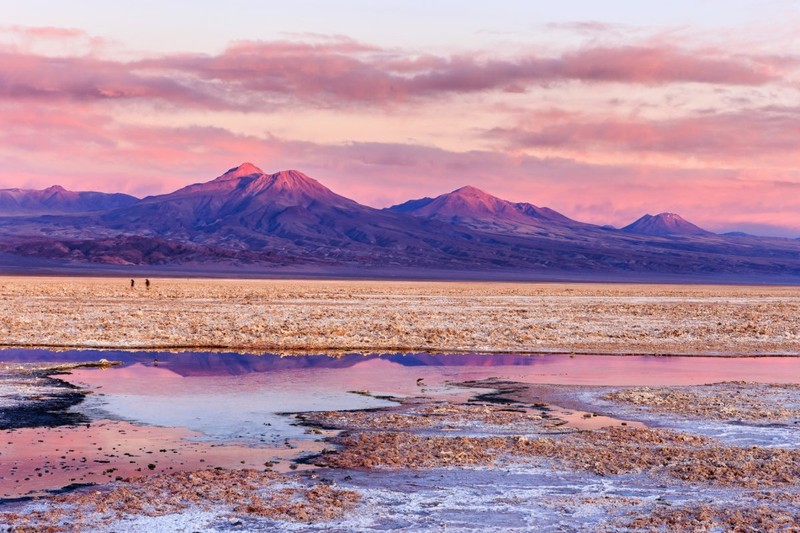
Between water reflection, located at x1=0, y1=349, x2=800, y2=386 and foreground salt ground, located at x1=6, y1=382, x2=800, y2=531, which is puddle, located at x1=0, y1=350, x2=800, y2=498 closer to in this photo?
water reflection, located at x1=0, y1=349, x2=800, y2=386

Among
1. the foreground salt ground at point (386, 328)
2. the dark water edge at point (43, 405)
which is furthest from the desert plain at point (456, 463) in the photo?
the foreground salt ground at point (386, 328)

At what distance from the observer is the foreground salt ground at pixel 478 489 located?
33.0 ft

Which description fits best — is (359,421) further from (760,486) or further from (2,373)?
(2,373)

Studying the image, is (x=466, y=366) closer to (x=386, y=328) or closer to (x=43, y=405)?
(x=386, y=328)

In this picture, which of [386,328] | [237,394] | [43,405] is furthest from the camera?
[386,328]

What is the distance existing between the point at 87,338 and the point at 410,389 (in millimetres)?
14373

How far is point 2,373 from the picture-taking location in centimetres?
2172

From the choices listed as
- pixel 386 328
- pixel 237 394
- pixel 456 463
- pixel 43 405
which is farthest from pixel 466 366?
pixel 456 463

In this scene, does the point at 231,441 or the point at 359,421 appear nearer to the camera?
the point at 231,441

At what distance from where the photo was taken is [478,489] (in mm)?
11445

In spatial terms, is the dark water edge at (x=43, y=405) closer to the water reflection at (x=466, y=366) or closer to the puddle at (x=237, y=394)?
the puddle at (x=237, y=394)

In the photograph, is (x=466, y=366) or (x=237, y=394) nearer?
(x=237, y=394)

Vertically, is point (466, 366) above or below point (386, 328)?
below

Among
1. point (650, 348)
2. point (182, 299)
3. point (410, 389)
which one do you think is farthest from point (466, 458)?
point (182, 299)
